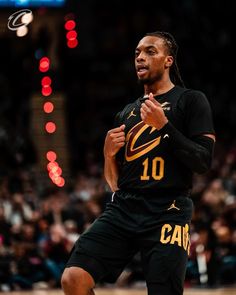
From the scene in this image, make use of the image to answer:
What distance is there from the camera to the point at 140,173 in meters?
5.70

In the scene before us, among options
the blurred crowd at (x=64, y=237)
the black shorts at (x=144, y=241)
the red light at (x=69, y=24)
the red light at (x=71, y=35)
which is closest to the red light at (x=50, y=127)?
the red light at (x=71, y=35)

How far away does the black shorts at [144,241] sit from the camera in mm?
5500

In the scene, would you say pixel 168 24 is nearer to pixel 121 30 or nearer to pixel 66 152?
pixel 121 30

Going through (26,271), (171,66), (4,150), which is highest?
(171,66)

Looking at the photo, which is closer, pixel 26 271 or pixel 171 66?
pixel 171 66

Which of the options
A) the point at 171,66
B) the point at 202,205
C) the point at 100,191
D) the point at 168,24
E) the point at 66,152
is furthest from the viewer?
the point at 168,24

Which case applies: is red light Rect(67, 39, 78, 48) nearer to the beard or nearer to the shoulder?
the beard

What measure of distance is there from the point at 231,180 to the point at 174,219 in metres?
11.3

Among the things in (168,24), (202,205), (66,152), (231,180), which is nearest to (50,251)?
(202,205)

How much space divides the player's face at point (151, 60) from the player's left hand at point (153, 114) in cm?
27

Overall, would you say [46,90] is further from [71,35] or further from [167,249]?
[167,249]

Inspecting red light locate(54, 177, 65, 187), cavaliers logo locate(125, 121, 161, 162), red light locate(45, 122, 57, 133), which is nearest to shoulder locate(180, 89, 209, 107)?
cavaliers logo locate(125, 121, 161, 162)

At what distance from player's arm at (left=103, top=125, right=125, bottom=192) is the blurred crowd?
7547 millimetres
